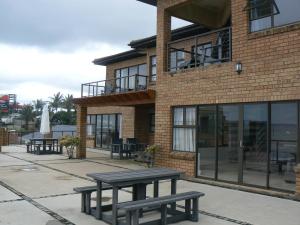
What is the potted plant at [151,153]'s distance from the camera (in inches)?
482

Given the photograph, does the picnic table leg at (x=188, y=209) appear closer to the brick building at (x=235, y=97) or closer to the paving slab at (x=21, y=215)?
the paving slab at (x=21, y=215)

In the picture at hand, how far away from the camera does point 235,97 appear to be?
389 inches

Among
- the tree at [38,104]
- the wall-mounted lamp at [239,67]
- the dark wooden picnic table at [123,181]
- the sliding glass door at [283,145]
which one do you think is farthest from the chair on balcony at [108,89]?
the tree at [38,104]

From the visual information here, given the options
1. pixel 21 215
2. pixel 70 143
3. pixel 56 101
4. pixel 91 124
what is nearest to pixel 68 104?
pixel 56 101

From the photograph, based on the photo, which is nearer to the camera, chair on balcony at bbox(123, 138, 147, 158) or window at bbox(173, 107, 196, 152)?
window at bbox(173, 107, 196, 152)

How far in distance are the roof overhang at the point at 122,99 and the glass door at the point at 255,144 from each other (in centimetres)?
424

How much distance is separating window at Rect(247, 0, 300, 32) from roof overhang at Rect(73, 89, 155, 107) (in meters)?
4.47

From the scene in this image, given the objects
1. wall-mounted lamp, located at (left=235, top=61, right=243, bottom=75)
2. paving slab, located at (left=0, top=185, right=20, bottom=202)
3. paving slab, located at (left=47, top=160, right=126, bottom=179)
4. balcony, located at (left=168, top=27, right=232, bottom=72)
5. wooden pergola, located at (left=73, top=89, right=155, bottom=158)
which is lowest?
paving slab, located at (left=0, top=185, right=20, bottom=202)

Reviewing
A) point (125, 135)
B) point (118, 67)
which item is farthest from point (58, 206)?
point (118, 67)

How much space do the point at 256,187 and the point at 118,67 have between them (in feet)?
50.0

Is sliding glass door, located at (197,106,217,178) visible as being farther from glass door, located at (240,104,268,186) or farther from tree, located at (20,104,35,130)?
tree, located at (20,104,35,130)

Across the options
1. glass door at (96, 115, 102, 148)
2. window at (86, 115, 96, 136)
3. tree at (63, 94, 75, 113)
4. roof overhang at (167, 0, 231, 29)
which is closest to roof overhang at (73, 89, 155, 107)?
roof overhang at (167, 0, 231, 29)

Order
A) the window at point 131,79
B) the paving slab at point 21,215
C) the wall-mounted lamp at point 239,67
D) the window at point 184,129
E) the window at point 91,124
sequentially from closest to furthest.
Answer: the paving slab at point 21,215 < the wall-mounted lamp at point 239,67 < the window at point 184,129 < the window at point 131,79 < the window at point 91,124

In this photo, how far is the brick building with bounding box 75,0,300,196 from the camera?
880 cm
